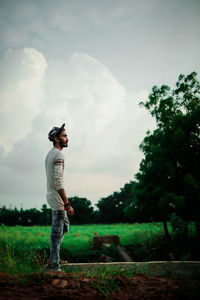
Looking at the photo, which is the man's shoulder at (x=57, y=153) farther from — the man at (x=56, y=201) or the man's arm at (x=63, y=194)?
the man's arm at (x=63, y=194)

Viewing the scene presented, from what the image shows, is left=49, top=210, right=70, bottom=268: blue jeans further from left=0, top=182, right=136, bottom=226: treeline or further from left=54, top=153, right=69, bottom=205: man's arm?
left=0, top=182, right=136, bottom=226: treeline

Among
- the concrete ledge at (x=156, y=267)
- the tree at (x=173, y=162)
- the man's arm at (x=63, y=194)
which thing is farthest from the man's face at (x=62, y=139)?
the tree at (x=173, y=162)

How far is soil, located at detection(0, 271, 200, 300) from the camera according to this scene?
202 centimetres

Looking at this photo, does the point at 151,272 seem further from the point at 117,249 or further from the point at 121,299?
the point at 117,249

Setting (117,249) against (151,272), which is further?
(117,249)

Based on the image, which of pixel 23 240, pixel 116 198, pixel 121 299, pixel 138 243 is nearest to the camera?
pixel 121 299

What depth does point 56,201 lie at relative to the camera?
3.39 meters

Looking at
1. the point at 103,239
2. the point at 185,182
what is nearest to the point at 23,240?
the point at 103,239

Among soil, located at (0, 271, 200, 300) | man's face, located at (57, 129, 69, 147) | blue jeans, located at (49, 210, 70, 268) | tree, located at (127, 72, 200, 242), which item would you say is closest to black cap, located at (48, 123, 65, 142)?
man's face, located at (57, 129, 69, 147)

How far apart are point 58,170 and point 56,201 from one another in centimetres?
48

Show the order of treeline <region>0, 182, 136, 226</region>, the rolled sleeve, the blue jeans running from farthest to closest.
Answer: treeline <region>0, 182, 136, 226</region> < the rolled sleeve < the blue jeans

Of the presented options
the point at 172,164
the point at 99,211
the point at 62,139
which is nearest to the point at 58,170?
the point at 62,139

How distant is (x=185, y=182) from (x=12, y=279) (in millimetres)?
5344

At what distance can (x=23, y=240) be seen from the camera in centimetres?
848
